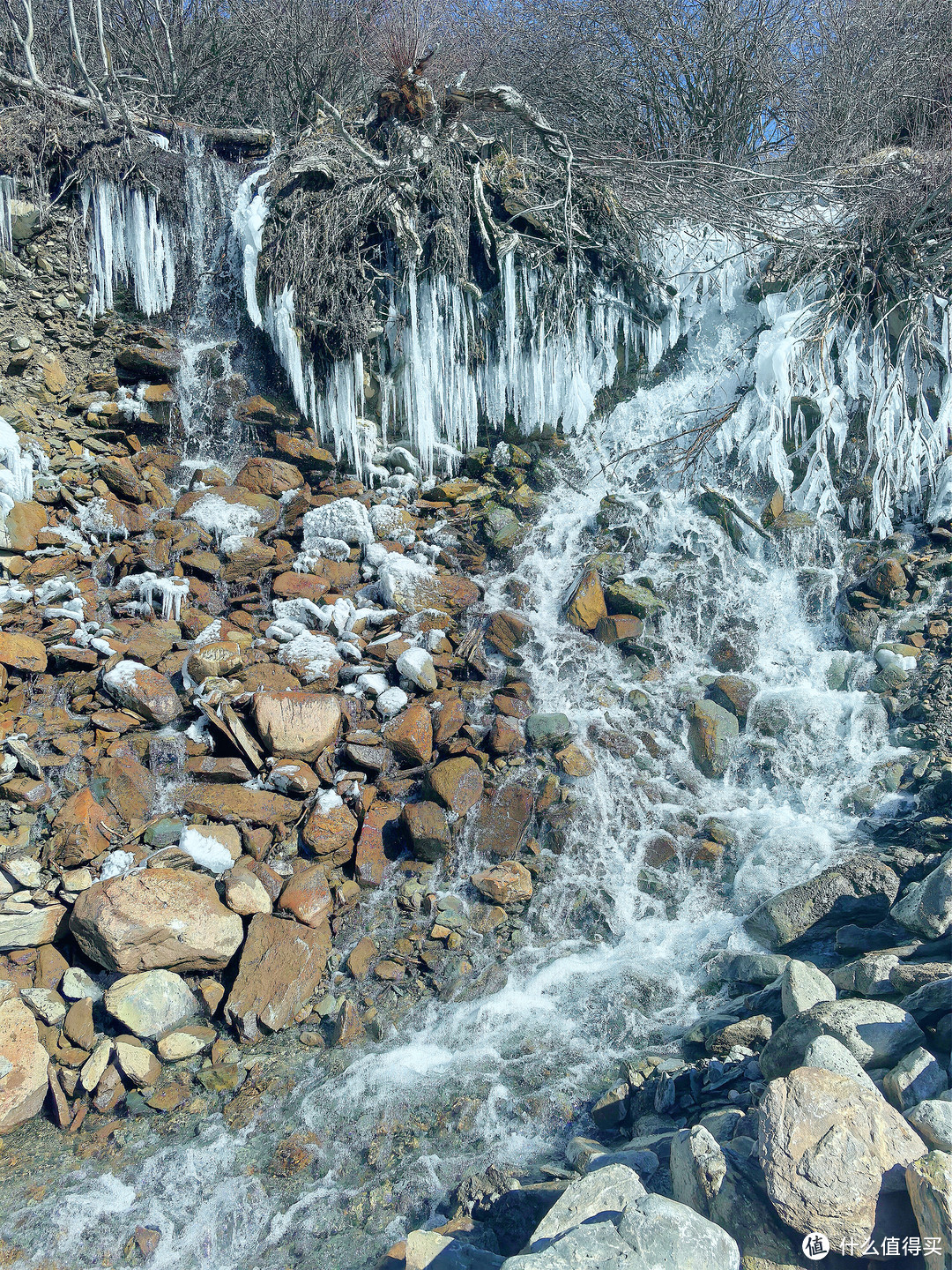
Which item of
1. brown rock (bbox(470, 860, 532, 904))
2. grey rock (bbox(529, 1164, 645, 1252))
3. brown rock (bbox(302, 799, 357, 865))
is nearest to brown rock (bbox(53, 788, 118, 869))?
brown rock (bbox(302, 799, 357, 865))

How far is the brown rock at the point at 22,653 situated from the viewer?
15.0ft

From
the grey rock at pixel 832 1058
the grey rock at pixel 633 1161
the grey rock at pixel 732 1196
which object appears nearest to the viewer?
the grey rock at pixel 732 1196

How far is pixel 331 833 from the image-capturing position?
4.29 m

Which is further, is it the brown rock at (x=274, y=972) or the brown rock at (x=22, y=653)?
the brown rock at (x=22, y=653)

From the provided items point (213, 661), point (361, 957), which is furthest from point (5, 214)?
point (361, 957)

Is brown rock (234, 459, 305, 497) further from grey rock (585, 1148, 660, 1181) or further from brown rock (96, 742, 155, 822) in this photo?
grey rock (585, 1148, 660, 1181)

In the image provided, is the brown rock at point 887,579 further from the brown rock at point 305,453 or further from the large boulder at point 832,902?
the brown rock at point 305,453

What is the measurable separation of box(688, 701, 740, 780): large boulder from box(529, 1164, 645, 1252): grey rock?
307 cm

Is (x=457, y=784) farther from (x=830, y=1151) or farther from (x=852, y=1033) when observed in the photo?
(x=830, y=1151)

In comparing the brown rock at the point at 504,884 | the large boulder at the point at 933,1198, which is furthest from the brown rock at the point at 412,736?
the large boulder at the point at 933,1198

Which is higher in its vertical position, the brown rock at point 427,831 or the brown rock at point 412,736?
the brown rock at point 412,736

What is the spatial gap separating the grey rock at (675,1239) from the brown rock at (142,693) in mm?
3739

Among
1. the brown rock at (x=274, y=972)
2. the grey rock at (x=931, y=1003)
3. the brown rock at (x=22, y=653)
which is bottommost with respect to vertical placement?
the brown rock at (x=274, y=972)

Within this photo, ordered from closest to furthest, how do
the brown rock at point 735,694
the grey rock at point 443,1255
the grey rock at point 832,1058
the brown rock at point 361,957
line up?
the grey rock at point 443,1255 → the grey rock at point 832,1058 → the brown rock at point 361,957 → the brown rock at point 735,694
